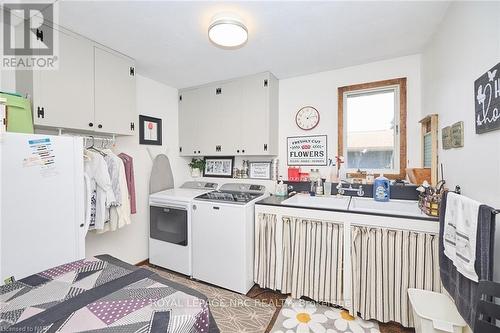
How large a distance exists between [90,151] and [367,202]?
8.77 ft

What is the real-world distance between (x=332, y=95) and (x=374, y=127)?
1.91 feet

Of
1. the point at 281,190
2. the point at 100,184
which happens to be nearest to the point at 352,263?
the point at 281,190

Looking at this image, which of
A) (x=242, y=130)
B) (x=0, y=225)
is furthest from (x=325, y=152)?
(x=0, y=225)

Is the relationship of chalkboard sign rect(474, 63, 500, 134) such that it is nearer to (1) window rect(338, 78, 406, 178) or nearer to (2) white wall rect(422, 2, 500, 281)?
(2) white wall rect(422, 2, 500, 281)

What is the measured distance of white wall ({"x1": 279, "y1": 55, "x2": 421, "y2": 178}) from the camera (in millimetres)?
2158

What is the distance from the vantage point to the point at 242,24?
1.60 metres

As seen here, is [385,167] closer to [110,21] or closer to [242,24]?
[242,24]

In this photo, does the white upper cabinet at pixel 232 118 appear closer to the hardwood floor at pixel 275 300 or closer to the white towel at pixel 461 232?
the hardwood floor at pixel 275 300

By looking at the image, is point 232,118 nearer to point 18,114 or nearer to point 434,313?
point 18,114

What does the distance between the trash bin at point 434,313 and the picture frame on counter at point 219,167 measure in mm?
2244

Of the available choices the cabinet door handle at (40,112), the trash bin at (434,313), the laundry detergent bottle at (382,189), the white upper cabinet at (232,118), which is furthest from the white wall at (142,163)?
the trash bin at (434,313)

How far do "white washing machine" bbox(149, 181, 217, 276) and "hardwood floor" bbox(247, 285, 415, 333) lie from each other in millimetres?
743

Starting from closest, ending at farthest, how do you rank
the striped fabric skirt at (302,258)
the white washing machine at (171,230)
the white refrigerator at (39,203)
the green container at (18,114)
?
the white refrigerator at (39,203), the green container at (18,114), the striped fabric skirt at (302,258), the white washing machine at (171,230)

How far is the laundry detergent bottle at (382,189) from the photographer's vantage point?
207 centimetres
